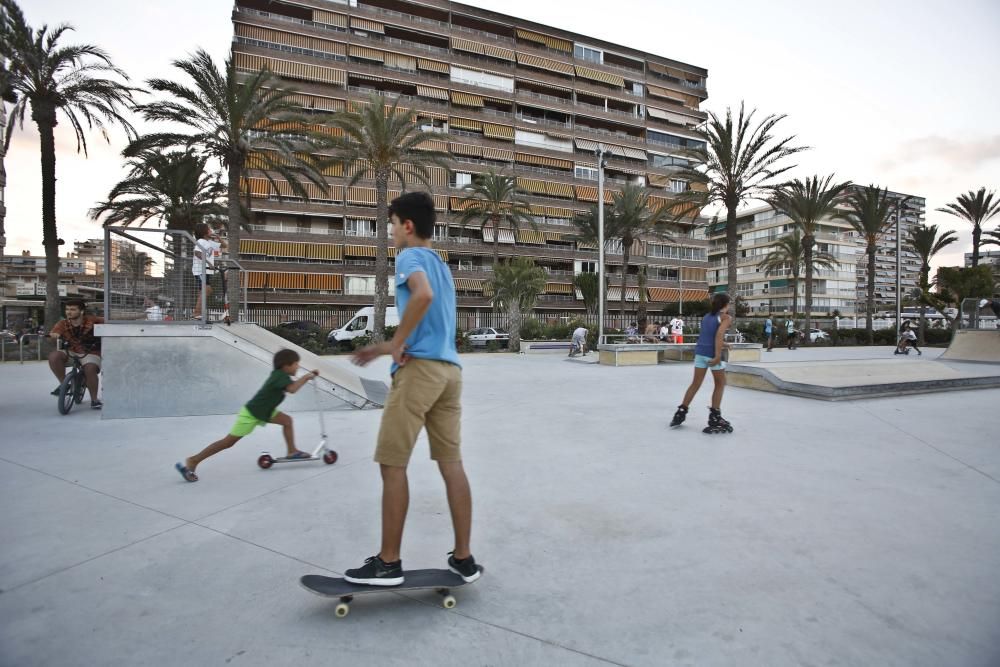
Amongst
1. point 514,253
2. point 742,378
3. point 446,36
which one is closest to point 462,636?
point 742,378

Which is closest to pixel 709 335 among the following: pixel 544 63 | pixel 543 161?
pixel 543 161

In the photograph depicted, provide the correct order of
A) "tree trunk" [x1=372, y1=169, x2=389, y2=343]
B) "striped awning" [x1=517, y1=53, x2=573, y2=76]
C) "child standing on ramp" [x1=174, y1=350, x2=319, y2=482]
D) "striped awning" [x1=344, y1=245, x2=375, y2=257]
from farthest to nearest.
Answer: "striped awning" [x1=517, y1=53, x2=573, y2=76]
"striped awning" [x1=344, y1=245, x2=375, y2=257]
"tree trunk" [x1=372, y1=169, x2=389, y2=343]
"child standing on ramp" [x1=174, y1=350, x2=319, y2=482]

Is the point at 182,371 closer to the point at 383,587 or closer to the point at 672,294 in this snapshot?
the point at 383,587

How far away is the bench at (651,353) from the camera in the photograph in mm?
15289

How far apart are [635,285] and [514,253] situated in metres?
14.8

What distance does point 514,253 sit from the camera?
47281 millimetres

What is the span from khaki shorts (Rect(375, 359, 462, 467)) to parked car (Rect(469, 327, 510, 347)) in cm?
2476

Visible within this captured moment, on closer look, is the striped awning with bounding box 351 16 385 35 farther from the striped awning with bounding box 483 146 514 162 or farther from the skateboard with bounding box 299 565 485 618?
the skateboard with bounding box 299 565 485 618

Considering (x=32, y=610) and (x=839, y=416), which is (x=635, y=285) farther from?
(x=32, y=610)

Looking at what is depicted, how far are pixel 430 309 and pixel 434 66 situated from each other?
5007 centimetres

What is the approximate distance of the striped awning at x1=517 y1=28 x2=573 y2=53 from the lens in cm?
5050

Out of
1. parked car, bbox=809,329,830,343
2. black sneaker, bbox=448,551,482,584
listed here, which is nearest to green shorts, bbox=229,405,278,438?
black sneaker, bbox=448,551,482,584

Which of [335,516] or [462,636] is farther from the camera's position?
[335,516]

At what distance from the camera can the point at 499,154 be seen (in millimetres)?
48156
